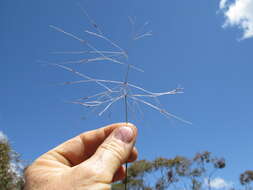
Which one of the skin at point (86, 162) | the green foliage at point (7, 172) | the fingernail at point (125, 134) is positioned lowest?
the green foliage at point (7, 172)

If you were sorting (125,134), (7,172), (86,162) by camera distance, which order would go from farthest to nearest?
(7,172), (125,134), (86,162)

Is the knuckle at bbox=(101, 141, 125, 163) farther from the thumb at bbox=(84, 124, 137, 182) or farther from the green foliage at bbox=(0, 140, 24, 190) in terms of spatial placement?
the green foliage at bbox=(0, 140, 24, 190)

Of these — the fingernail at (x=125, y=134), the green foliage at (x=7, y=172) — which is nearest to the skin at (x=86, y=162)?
the fingernail at (x=125, y=134)

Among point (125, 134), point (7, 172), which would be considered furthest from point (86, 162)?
point (7, 172)

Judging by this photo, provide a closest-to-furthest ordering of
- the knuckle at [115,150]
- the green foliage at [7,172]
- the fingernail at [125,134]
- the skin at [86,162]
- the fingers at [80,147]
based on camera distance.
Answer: the skin at [86,162] → the knuckle at [115,150] → the fingernail at [125,134] → the fingers at [80,147] → the green foliage at [7,172]

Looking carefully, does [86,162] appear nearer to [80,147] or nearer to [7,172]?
[80,147]

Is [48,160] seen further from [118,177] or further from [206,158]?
[206,158]

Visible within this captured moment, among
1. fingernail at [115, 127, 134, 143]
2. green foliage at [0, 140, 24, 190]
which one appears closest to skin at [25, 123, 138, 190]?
fingernail at [115, 127, 134, 143]

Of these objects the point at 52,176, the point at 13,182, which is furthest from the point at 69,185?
the point at 13,182

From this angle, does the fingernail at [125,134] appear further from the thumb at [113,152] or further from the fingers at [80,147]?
the fingers at [80,147]
